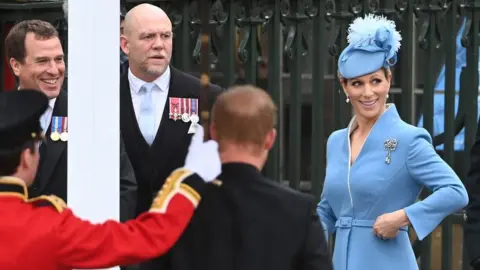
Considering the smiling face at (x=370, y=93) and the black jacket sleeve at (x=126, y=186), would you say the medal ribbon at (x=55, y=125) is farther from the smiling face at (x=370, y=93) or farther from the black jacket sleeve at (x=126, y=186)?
the smiling face at (x=370, y=93)

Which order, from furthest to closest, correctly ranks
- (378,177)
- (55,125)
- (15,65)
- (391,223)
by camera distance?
(15,65), (55,125), (378,177), (391,223)

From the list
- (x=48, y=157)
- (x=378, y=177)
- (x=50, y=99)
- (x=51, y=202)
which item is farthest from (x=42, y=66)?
(x=51, y=202)

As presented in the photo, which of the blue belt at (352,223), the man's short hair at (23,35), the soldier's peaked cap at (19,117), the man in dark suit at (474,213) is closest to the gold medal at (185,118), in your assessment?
the man's short hair at (23,35)

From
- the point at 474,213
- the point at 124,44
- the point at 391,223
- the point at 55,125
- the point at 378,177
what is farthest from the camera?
the point at 124,44

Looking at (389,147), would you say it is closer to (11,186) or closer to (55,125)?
(55,125)

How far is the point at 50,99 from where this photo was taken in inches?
198

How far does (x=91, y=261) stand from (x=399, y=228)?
161cm

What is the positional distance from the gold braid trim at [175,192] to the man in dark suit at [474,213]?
51.5 inches

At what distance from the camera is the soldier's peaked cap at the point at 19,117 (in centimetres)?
348

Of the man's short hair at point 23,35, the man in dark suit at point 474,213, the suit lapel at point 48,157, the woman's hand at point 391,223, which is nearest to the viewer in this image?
the man in dark suit at point 474,213

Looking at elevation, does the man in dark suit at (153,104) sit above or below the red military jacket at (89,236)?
above

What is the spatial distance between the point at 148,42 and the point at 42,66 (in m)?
0.51

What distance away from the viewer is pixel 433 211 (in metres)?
4.70

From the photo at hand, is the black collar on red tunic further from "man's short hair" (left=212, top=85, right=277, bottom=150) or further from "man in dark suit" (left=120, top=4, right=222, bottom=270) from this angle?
"man in dark suit" (left=120, top=4, right=222, bottom=270)
